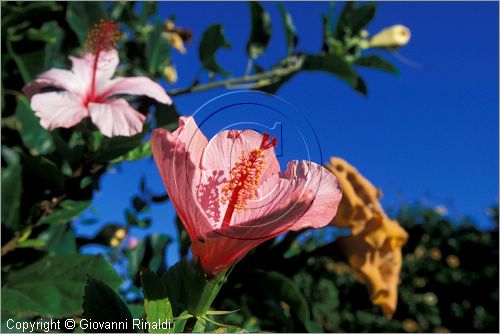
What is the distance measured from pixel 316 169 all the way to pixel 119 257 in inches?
59.0

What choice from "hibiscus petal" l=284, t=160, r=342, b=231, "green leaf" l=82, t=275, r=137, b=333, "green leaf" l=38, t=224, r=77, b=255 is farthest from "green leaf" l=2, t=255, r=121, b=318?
"hibiscus petal" l=284, t=160, r=342, b=231

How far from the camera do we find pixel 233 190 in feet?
1.60

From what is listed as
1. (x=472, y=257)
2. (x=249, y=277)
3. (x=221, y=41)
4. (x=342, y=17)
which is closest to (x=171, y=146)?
(x=249, y=277)

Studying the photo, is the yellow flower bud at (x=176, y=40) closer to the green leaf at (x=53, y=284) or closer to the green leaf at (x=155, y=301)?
the green leaf at (x=53, y=284)

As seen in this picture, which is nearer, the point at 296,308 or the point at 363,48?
the point at 296,308

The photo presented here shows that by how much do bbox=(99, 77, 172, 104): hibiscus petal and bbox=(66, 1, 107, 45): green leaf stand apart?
1.54 ft

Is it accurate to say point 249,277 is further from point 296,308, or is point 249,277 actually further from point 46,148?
point 46,148

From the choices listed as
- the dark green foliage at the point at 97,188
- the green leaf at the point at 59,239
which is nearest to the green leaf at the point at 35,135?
the dark green foliage at the point at 97,188

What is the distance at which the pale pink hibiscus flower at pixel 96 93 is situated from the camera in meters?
0.78

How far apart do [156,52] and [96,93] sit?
26.7 inches

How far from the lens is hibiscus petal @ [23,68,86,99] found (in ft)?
2.83

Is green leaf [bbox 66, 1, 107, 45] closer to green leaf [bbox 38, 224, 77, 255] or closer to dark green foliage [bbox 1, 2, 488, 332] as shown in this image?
dark green foliage [bbox 1, 2, 488, 332]

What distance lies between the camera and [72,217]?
40.0 inches

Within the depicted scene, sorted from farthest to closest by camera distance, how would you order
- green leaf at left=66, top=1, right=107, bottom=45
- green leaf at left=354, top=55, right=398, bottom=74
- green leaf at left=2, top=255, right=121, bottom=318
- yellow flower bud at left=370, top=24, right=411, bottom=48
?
yellow flower bud at left=370, top=24, right=411, bottom=48 < green leaf at left=354, top=55, right=398, bottom=74 < green leaf at left=66, top=1, right=107, bottom=45 < green leaf at left=2, top=255, right=121, bottom=318
